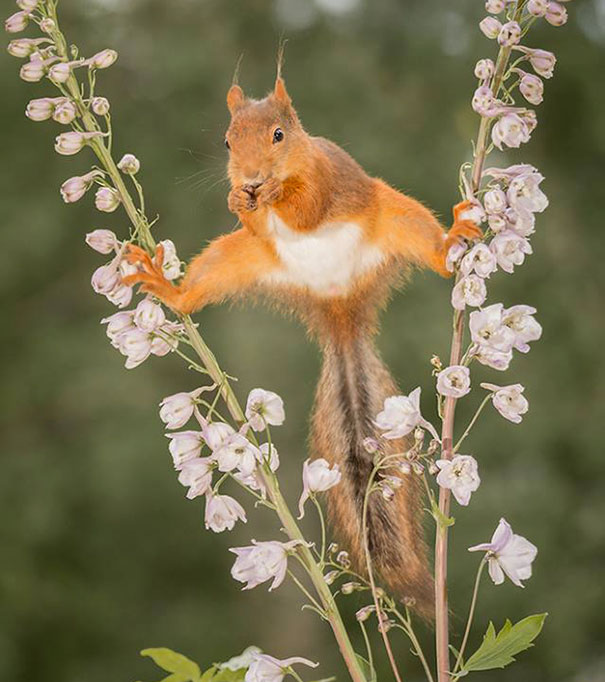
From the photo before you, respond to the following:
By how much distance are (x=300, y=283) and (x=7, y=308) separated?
5502 mm

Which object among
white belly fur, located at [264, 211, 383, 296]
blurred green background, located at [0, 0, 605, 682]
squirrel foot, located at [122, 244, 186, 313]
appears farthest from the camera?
blurred green background, located at [0, 0, 605, 682]

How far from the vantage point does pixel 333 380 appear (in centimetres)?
113

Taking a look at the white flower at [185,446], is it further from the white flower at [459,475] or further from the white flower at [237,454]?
the white flower at [459,475]

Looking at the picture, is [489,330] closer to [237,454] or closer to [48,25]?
[237,454]

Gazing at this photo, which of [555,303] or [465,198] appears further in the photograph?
[555,303]

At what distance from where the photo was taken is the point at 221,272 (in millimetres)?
1116

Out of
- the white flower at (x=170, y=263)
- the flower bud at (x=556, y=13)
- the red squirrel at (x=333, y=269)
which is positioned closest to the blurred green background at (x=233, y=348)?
the red squirrel at (x=333, y=269)

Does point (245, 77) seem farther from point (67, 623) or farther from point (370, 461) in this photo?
point (370, 461)

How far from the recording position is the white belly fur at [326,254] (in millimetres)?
1126

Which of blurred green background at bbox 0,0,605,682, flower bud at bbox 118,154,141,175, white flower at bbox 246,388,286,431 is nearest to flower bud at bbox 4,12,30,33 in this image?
flower bud at bbox 118,154,141,175

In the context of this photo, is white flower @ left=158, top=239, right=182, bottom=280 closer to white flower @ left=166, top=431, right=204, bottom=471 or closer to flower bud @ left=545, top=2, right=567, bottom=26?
white flower @ left=166, top=431, right=204, bottom=471

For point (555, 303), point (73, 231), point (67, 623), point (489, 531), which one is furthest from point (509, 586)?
point (73, 231)

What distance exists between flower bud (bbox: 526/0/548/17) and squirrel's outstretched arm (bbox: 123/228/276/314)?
360 millimetres

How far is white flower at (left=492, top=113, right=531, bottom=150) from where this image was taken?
929mm
